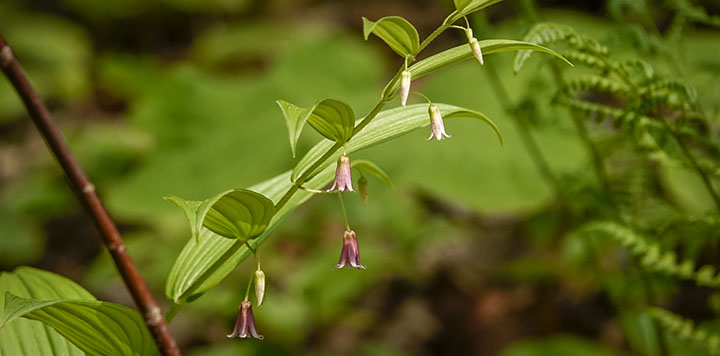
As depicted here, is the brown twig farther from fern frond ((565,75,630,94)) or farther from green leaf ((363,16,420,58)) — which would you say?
fern frond ((565,75,630,94))

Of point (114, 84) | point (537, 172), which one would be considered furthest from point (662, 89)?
point (114, 84)

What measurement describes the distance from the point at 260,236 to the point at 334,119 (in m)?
0.25

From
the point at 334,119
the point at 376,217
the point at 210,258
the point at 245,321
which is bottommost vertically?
the point at 376,217

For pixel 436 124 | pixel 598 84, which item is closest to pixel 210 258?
pixel 436 124

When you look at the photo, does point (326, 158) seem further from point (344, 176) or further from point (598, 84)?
point (598, 84)

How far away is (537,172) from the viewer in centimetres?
275

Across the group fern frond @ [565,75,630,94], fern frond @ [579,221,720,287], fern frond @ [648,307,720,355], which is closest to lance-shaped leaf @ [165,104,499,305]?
fern frond @ [565,75,630,94]

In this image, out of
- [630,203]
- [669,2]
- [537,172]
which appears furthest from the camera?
[537,172]

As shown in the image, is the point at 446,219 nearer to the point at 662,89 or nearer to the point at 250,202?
the point at 662,89

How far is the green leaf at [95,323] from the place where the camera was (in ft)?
2.60

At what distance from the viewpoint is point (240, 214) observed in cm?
84

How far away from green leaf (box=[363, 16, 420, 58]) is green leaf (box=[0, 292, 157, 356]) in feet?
1.77

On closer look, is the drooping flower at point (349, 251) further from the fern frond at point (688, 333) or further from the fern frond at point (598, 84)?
the fern frond at point (688, 333)

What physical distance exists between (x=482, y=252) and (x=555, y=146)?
3.21ft
